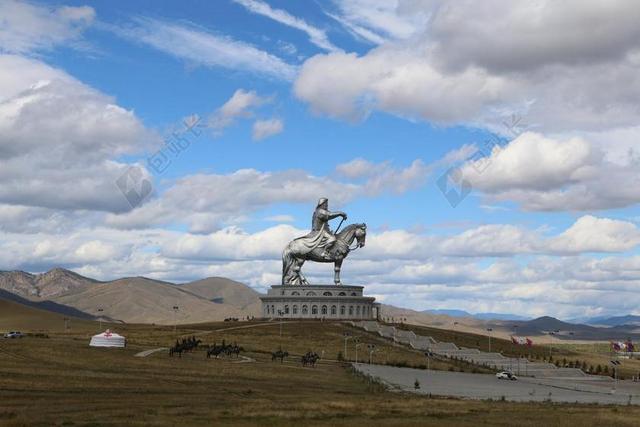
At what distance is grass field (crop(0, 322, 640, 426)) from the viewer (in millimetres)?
42219

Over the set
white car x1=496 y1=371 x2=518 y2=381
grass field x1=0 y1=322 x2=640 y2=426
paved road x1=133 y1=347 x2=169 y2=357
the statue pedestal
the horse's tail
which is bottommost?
grass field x1=0 y1=322 x2=640 y2=426

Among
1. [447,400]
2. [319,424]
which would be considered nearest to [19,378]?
[319,424]

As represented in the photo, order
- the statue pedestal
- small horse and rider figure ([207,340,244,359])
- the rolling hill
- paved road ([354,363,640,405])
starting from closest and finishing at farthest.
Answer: paved road ([354,363,640,405]) → small horse and rider figure ([207,340,244,359]) → the statue pedestal → the rolling hill

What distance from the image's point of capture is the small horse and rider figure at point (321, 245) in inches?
5084

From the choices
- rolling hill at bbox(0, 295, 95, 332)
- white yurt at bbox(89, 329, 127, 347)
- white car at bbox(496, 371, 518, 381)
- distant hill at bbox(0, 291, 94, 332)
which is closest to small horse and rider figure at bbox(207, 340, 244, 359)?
white yurt at bbox(89, 329, 127, 347)

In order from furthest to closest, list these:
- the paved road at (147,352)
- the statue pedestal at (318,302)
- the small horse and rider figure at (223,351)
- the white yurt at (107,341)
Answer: the statue pedestal at (318,302), the white yurt at (107,341), the small horse and rider figure at (223,351), the paved road at (147,352)

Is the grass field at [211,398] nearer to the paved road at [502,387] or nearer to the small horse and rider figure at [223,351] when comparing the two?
the small horse and rider figure at [223,351]

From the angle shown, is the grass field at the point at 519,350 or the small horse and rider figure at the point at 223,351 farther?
the grass field at the point at 519,350

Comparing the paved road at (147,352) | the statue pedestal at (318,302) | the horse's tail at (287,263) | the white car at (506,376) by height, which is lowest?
the white car at (506,376)

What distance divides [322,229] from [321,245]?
2782mm

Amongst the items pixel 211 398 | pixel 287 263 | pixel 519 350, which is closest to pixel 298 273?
pixel 287 263

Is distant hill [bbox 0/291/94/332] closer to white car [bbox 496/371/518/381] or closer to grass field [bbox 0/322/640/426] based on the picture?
grass field [bbox 0/322/640/426]

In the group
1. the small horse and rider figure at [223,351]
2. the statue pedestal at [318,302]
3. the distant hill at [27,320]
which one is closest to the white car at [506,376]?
the small horse and rider figure at [223,351]

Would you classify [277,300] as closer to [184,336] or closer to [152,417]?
[184,336]
